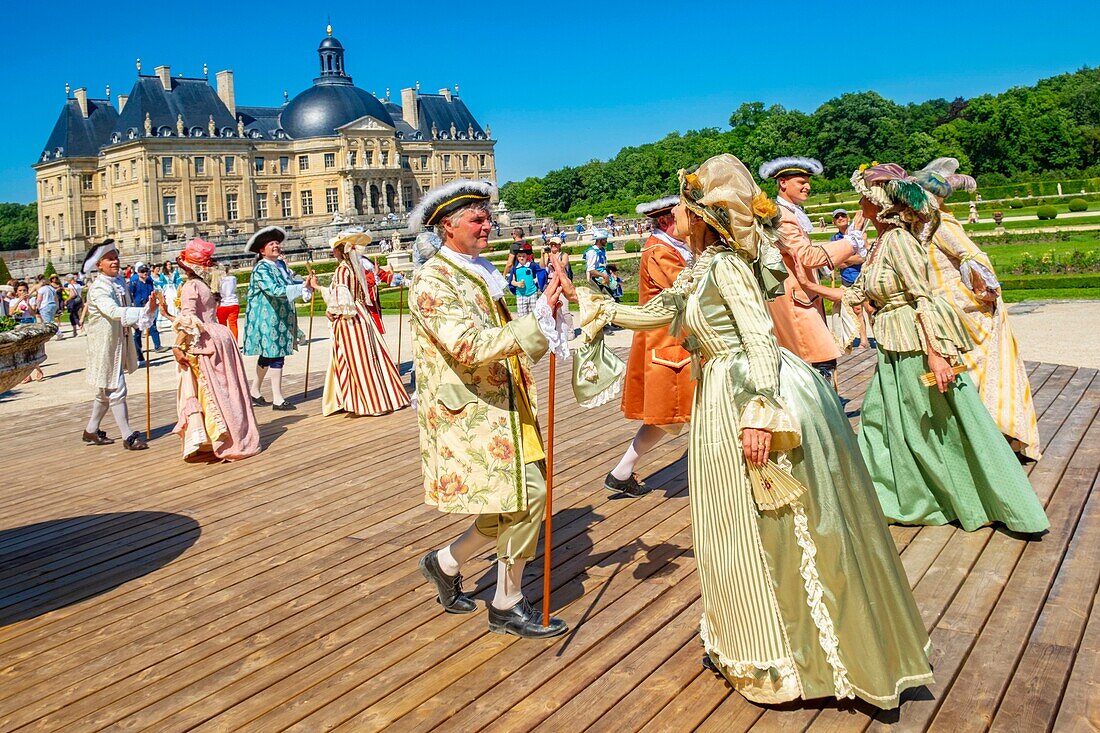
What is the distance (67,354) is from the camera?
1714 cm

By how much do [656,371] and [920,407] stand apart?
141cm

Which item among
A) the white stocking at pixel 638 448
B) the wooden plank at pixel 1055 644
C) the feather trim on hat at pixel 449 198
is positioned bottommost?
the wooden plank at pixel 1055 644

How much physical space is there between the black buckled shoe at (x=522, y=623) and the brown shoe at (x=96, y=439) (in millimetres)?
5602

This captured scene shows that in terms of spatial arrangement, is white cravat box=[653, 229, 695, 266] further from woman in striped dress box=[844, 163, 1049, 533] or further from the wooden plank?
the wooden plank

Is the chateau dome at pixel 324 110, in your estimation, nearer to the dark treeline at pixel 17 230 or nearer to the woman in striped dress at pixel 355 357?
the dark treeline at pixel 17 230

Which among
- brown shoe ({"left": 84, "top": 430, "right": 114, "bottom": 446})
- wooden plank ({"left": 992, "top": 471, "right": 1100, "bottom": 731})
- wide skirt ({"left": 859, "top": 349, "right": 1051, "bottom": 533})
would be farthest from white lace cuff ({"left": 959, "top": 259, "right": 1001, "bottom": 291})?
brown shoe ({"left": 84, "top": 430, "right": 114, "bottom": 446})

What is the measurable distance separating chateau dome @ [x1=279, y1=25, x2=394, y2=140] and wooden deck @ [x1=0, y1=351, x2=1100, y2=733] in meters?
82.0

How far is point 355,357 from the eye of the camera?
9188mm

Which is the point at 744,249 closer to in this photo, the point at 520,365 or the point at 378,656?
the point at 520,365

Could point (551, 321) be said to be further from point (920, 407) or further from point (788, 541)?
point (920, 407)

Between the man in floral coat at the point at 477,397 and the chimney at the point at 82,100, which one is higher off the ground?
the chimney at the point at 82,100

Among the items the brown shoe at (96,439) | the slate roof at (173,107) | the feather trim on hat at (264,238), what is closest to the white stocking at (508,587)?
the brown shoe at (96,439)

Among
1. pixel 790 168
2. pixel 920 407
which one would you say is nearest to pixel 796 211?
pixel 790 168

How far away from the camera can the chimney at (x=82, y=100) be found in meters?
82.5
